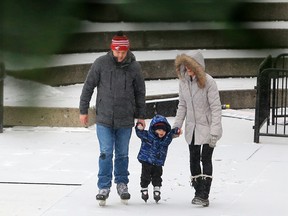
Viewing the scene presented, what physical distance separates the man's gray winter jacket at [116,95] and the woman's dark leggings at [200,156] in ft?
1.51

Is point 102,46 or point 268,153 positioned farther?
point 268,153

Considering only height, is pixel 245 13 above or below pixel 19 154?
above

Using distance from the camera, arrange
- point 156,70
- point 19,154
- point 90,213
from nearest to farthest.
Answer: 1. point 156,70
2. point 90,213
3. point 19,154

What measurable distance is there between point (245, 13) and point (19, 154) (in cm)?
811

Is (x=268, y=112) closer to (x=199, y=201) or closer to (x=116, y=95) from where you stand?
(x=199, y=201)

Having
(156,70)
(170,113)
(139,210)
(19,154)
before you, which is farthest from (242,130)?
(156,70)

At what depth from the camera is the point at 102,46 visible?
74.1 inches

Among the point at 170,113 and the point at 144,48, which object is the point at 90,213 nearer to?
the point at 170,113

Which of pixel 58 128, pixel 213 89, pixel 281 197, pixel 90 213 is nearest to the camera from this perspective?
pixel 213 89

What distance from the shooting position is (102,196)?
7055 millimetres

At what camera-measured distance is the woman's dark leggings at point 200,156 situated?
688 cm

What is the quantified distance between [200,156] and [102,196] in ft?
2.64

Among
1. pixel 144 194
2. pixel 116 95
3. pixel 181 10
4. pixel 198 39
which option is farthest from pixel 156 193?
pixel 181 10

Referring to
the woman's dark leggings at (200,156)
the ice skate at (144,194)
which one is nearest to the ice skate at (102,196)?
the ice skate at (144,194)
